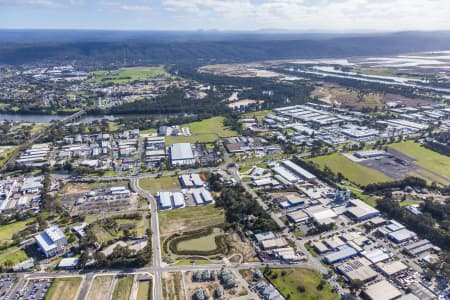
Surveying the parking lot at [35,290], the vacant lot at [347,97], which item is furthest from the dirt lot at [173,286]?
the vacant lot at [347,97]

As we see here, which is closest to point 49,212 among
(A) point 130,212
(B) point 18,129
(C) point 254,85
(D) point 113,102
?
(A) point 130,212

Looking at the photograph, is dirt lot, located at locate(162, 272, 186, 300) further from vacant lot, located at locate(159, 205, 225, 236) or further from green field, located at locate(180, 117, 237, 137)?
green field, located at locate(180, 117, 237, 137)

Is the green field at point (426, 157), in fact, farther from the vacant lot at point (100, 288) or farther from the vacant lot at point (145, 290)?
the vacant lot at point (100, 288)

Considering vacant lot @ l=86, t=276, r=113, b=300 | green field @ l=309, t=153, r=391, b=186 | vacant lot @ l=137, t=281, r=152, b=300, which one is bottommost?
vacant lot @ l=86, t=276, r=113, b=300

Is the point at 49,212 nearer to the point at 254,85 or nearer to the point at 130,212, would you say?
the point at 130,212

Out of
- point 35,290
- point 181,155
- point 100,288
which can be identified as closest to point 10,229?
point 35,290

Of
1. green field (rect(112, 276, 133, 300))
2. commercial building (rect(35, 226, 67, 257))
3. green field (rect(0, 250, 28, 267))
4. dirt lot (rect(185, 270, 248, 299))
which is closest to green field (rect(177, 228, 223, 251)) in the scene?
dirt lot (rect(185, 270, 248, 299))

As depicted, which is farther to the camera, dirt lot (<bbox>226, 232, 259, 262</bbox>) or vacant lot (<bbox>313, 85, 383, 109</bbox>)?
vacant lot (<bbox>313, 85, 383, 109</bbox>)
